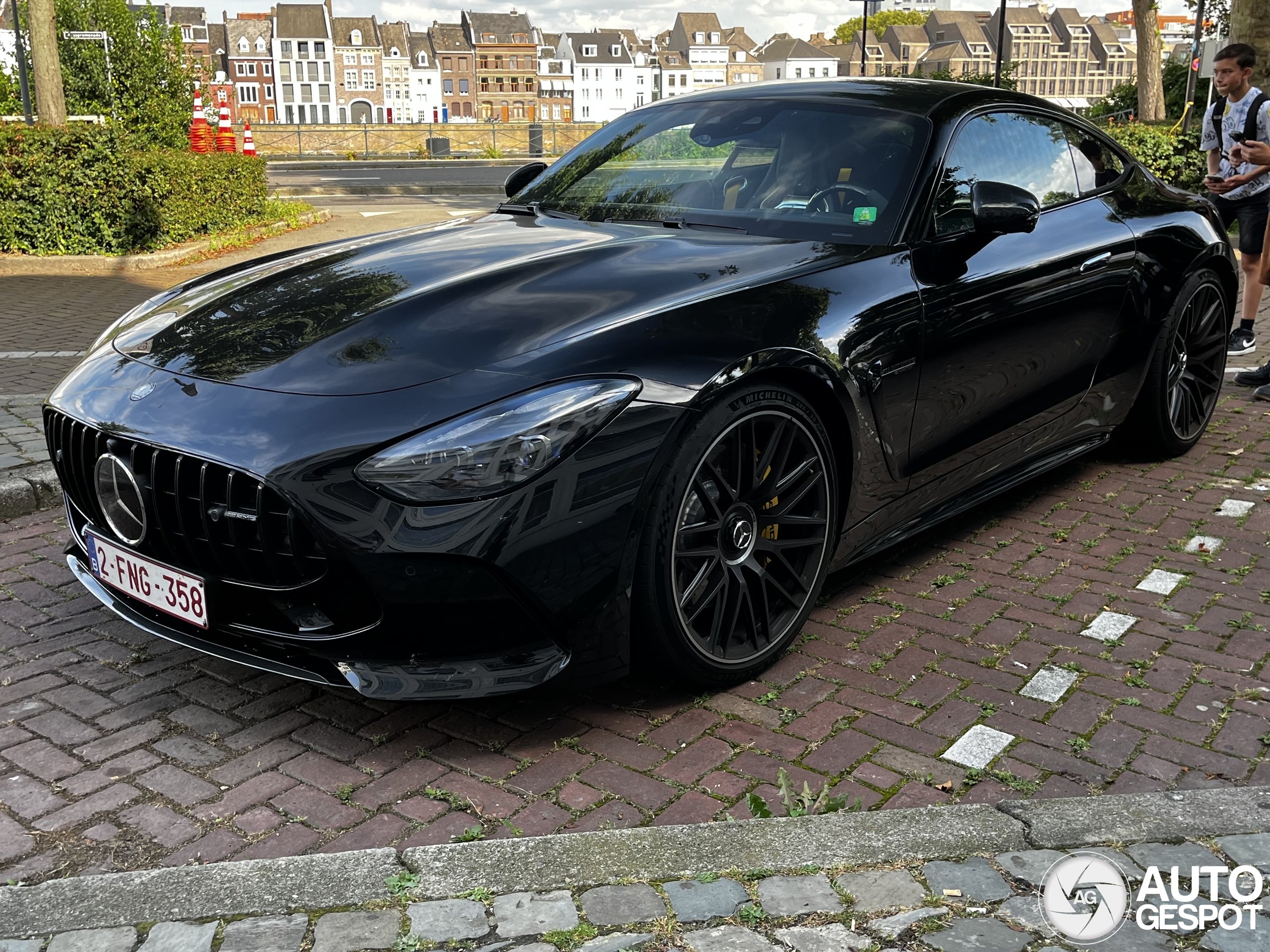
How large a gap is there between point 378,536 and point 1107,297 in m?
3.13

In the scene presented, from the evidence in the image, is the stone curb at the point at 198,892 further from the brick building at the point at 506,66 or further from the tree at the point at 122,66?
the brick building at the point at 506,66

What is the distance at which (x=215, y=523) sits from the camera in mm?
2693

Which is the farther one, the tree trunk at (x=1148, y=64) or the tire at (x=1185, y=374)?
the tree trunk at (x=1148, y=64)

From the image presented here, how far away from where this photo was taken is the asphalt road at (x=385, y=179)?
24.2m

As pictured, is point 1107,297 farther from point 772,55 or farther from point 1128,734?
point 772,55

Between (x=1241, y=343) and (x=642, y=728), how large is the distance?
597 centimetres

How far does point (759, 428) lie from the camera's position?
3.09 m

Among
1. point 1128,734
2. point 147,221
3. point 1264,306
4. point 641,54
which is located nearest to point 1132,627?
point 1128,734

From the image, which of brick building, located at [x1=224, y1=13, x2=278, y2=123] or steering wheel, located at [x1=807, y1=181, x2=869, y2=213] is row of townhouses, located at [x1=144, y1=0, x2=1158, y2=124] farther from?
steering wheel, located at [x1=807, y1=181, x2=869, y2=213]

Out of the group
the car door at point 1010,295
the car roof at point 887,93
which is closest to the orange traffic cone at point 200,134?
the car roof at point 887,93

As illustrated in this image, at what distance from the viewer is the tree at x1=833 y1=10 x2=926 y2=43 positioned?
498ft

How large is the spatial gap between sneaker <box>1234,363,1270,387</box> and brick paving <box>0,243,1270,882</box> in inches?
118

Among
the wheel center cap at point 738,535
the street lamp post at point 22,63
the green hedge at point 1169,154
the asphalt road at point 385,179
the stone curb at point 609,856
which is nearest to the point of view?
the stone curb at point 609,856

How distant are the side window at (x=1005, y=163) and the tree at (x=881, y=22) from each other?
150m
